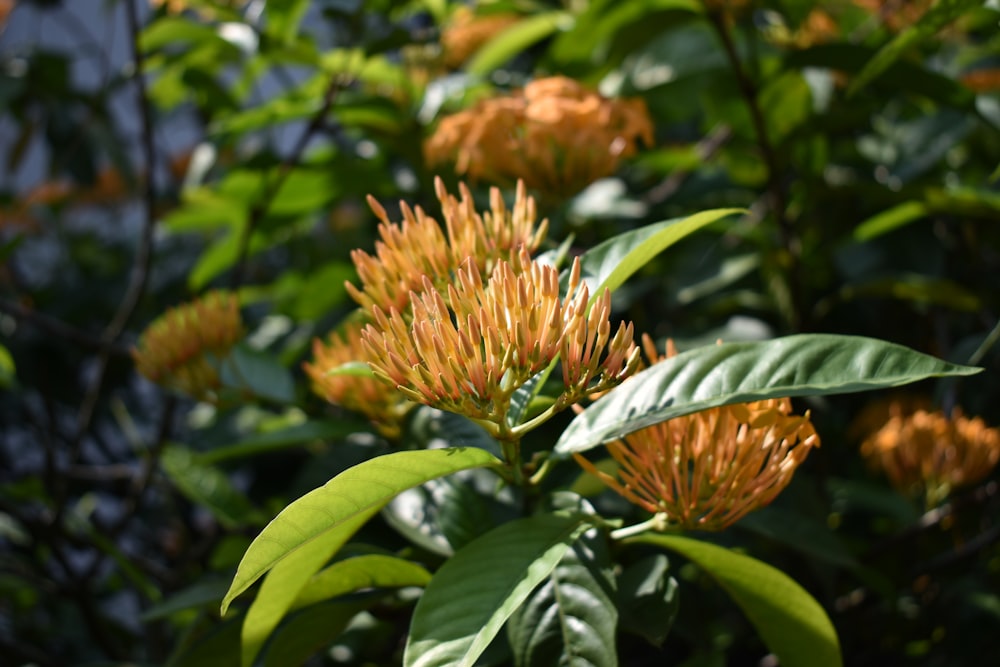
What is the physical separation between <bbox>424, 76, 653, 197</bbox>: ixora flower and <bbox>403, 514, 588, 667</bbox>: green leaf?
1.39ft

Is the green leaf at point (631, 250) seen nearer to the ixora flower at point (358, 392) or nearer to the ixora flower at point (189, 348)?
the ixora flower at point (358, 392)

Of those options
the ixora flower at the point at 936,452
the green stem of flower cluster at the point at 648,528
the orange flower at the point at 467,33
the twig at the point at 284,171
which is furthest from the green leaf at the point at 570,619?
the orange flower at the point at 467,33

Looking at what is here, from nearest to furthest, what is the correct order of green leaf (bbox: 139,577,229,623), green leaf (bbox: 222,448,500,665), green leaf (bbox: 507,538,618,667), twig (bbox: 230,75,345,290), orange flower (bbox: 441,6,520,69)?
green leaf (bbox: 222,448,500,665) → green leaf (bbox: 507,538,618,667) → green leaf (bbox: 139,577,229,623) → twig (bbox: 230,75,345,290) → orange flower (bbox: 441,6,520,69)

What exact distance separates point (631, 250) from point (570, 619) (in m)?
0.25

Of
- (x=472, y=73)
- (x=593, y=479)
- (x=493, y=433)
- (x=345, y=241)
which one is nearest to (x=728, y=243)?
(x=472, y=73)

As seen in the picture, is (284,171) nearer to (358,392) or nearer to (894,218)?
(358,392)

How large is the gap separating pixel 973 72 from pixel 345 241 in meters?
1.22

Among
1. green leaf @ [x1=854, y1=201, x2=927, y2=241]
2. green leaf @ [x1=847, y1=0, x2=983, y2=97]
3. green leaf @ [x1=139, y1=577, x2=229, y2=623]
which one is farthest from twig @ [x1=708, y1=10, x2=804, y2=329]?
green leaf @ [x1=139, y1=577, x2=229, y2=623]

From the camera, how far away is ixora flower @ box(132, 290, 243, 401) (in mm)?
942

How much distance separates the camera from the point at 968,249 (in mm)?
1330

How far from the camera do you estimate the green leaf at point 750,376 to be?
1.70 feet

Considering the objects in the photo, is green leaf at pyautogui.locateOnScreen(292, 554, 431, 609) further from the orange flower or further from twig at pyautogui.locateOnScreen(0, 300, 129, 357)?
the orange flower

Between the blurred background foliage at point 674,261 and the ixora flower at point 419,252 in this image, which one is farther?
the blurred background foliage at point 674,261

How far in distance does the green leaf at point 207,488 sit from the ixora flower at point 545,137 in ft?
1.38
